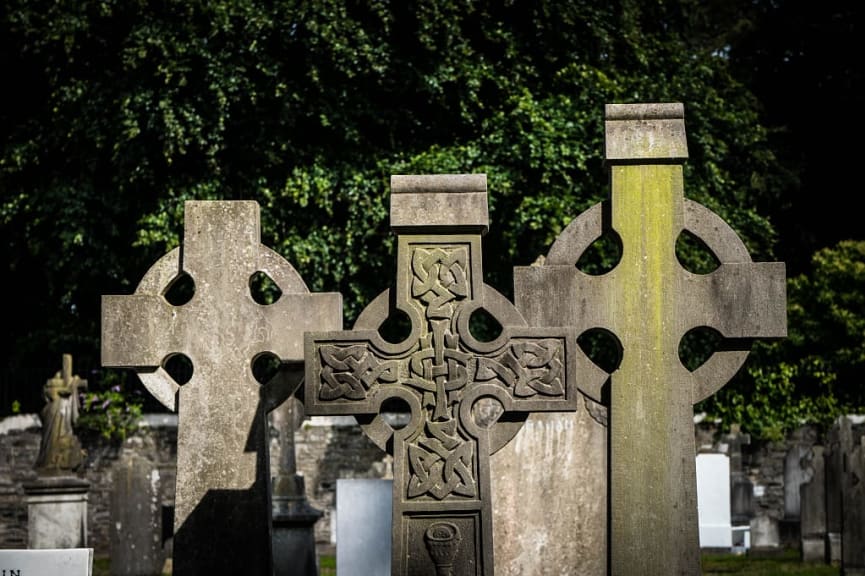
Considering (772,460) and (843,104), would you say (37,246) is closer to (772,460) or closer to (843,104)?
(772,460)

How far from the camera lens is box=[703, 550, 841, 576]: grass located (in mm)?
14539

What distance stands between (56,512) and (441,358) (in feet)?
33.7

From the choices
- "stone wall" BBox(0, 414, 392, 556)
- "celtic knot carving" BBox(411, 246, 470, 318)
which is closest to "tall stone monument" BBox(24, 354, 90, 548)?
"stone wall" BBox(0, 414, 392, 556)

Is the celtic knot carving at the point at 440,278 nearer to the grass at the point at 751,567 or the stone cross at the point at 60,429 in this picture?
the grass at the point at 751,567

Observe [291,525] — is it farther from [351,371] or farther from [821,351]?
[821,351]

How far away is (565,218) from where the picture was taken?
19.6 m

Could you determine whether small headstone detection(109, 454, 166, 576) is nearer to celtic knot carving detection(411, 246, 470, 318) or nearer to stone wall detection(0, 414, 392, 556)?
stone wall detection(0, 414, 392, 556)

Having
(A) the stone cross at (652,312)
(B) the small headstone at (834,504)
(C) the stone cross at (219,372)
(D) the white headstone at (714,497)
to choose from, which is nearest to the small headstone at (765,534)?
(D) the white headstone at (714,497)

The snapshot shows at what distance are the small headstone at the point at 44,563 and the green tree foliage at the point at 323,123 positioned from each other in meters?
13.0

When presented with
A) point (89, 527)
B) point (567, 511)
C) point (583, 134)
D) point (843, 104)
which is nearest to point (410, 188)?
point (567, 511)

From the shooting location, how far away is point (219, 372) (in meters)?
7.49

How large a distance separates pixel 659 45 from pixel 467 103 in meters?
3.73

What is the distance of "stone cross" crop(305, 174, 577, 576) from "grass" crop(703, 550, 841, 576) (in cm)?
850

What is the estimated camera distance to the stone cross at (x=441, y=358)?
21.5 ft
